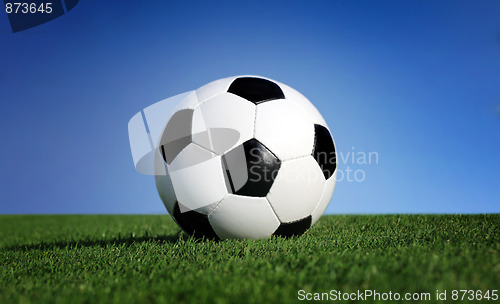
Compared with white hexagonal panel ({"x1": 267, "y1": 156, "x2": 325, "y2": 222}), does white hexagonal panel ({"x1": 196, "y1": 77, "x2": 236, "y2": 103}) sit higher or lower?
higher

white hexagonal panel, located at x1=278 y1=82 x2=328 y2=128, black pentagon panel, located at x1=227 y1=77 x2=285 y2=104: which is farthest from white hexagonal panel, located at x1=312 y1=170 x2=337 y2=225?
black pentagon panel, located at x1=227 y1=77 x2=285 y2=104

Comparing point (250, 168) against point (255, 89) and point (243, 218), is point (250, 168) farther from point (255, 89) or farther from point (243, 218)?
point (255, 89)

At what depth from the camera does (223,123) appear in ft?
12.6

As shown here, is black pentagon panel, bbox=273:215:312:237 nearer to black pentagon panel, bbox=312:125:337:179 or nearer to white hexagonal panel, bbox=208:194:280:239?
white hexagonal panel, bbox=208:194:280:239

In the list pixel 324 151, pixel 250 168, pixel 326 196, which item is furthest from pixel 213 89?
pixel 326 196

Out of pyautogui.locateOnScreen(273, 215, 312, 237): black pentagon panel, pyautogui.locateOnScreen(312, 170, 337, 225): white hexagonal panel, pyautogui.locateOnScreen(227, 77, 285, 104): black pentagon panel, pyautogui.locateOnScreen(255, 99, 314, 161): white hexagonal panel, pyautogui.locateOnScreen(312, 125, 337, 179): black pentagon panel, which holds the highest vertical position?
pyautogui.locateOnScreen(227, 77, 285, 104): black pentagon panel

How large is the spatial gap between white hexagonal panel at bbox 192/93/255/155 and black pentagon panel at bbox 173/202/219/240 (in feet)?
2.49

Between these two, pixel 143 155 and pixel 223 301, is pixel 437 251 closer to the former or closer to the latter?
pixel 223 301

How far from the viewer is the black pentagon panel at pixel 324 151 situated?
4082 mm

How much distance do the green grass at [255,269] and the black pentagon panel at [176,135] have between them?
963 millimetres

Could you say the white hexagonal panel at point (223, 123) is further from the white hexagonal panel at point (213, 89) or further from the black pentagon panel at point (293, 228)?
the black pentagon panel at point (293, 228)

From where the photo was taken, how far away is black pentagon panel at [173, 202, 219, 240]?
4.07m

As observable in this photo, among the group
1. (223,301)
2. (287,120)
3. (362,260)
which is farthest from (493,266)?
(287,120)

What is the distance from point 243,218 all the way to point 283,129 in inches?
38.5
